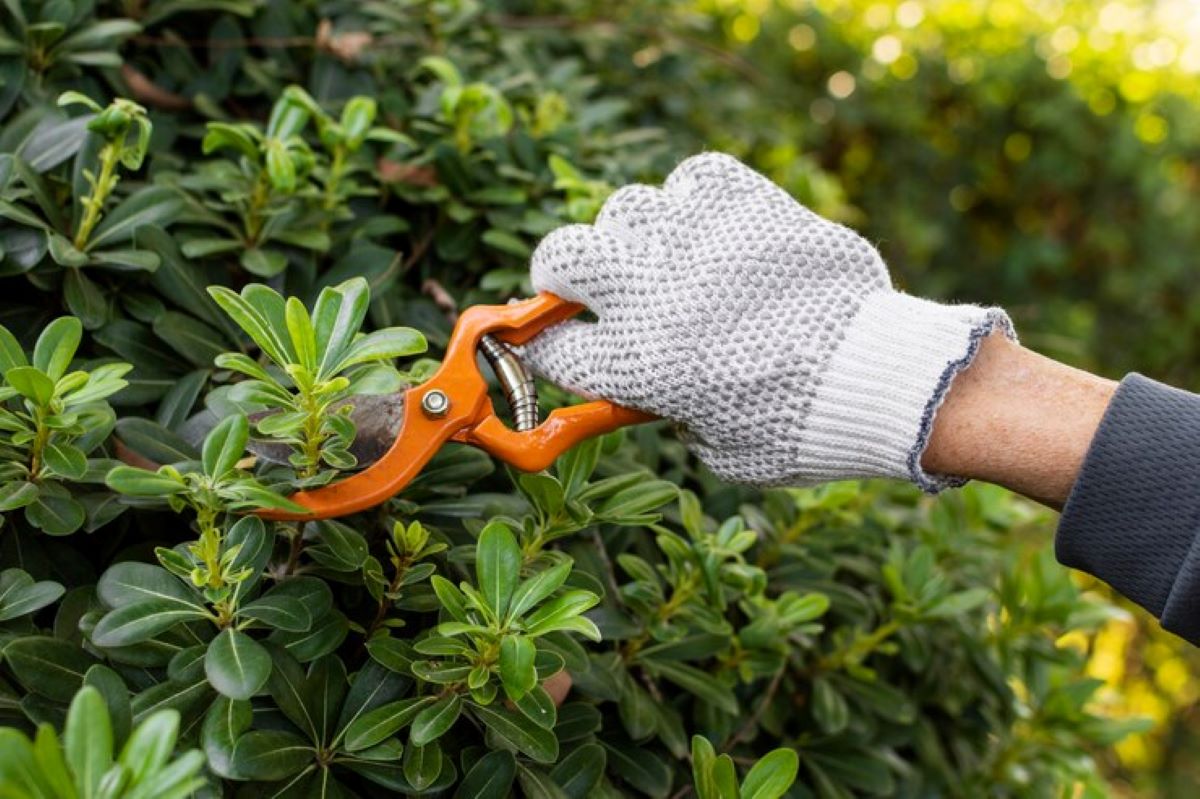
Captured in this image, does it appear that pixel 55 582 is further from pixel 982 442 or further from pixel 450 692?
pixel 982 442

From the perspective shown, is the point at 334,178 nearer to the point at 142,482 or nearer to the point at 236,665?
the point at 142,482

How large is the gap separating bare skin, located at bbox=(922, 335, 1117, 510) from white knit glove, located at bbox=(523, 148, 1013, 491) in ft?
0.12

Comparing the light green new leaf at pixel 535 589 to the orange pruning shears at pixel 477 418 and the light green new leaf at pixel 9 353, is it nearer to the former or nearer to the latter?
the orange pruning shears at pixel 477 418

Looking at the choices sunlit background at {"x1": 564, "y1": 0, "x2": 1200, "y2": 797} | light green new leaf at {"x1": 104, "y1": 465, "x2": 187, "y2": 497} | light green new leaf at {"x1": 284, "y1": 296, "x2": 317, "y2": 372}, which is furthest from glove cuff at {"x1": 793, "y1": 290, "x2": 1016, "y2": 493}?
sunlit background at {"x1": 564, "y1": 0, "x2": 1200, "y2": 797}

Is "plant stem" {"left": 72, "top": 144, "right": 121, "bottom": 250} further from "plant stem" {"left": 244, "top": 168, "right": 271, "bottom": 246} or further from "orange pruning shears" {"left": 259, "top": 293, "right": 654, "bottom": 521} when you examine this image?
"orange pruning shears" {"left": 259, "top": 293, "right": 654, "bottom": 521}

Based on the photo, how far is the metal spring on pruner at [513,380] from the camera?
4.10ft

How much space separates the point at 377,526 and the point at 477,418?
16 centimetres

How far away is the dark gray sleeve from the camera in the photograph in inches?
45.8

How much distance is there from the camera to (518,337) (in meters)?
1.28

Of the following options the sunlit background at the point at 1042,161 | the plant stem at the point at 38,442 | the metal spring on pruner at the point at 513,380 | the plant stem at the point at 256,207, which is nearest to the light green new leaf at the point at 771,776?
the metal spring on pruner at the point at 513,380

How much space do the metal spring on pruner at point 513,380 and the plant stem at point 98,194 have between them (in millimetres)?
456

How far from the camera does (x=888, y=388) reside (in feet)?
3.89

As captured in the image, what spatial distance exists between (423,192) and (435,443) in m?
0.62

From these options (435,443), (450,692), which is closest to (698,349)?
(435,443)
